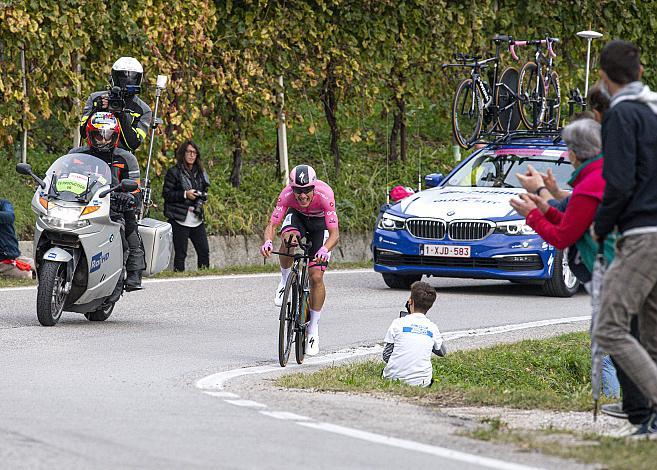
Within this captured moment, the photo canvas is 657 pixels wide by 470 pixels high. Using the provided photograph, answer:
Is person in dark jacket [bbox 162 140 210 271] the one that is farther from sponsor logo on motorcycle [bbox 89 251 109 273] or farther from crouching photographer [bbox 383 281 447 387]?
crouching photographer [bbox 383 281 447 387]

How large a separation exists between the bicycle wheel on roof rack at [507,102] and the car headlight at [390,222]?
4.45m

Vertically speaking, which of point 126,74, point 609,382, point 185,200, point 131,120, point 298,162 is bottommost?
point 609,382

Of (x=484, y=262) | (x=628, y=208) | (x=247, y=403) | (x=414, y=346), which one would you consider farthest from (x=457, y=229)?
(x=628, y=208)

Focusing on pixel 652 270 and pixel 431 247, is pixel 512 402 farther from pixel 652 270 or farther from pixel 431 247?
pixel 431 247

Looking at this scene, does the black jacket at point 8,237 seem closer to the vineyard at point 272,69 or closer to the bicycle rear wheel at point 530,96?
the vineyard at point 272,69

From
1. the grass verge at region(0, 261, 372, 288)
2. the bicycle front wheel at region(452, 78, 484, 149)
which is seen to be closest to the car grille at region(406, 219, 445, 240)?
the grass verge at region(0, 261, 372, 288)

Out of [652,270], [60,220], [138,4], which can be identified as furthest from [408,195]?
[652,270]

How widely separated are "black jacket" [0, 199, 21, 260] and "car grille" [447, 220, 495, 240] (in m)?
5.15

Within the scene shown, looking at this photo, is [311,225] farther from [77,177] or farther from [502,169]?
[502,169]

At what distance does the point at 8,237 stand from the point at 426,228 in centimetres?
495

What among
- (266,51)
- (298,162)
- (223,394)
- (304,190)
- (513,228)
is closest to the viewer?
(223,394)

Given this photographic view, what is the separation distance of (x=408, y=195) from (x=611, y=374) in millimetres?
6853

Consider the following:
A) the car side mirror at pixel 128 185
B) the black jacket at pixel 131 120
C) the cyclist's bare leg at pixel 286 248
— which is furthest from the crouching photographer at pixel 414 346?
the black jacket at pixel 131 120

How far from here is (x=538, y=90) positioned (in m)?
23.3
